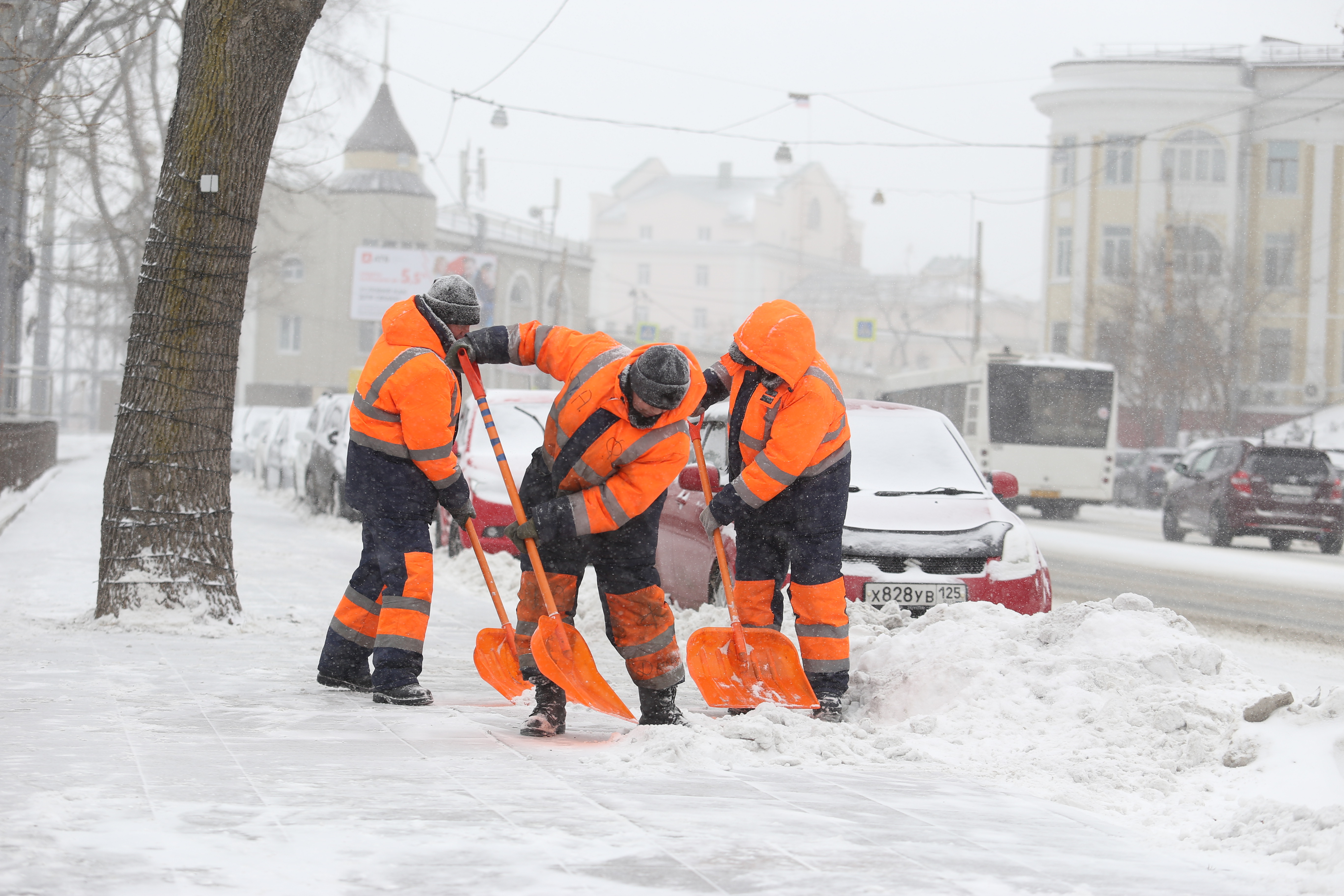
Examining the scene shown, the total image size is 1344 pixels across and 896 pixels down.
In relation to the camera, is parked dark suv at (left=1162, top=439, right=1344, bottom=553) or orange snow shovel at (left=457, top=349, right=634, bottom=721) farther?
parked dark suv at (left=1162, top=439, right=1344, bottom=553)

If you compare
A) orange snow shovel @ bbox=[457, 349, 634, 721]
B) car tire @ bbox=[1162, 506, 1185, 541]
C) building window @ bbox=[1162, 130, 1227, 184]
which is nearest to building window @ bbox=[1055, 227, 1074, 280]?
building window @ bbox=[1162, 130, 1227, 184]

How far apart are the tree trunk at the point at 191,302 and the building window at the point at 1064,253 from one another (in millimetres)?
46850

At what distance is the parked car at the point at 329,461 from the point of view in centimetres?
1634

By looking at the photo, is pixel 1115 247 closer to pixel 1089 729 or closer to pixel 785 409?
pixel 785 409

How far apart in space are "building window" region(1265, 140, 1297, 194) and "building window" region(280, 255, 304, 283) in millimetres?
36582

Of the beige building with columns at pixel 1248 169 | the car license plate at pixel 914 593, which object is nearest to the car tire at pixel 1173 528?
the car license plate at pixel 914 593

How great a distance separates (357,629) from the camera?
586 cm

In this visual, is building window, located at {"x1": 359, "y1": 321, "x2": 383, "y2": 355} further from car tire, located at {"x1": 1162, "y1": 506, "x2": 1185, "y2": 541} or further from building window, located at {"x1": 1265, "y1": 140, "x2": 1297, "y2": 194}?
car tire, located at {"x1": 1162, "y1": 506, "x2": 1185, "y2": 541}

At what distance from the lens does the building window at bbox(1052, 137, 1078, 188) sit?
51094 millimetres

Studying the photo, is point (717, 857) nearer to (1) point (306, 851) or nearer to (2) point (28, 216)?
(1) point (306, 851)

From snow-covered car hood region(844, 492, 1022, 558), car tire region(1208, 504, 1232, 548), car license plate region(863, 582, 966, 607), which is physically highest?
snow-covered car hood region(844, 492, 1022, 558)

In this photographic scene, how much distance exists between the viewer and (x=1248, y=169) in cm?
4925

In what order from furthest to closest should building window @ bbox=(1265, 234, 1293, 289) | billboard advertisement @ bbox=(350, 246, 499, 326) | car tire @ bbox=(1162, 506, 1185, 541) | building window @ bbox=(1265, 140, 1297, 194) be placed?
1. billboard advertisement @ bbox=(350, 246, 499, 326)
2. building window @ bbox=(1265, 140, 1297, 194)
3. building window @ bbox=(1265, 234, 1293, 289)
4. car tire @ bbox=(1162, 506, 1185, 541)

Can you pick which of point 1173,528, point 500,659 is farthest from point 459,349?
→ point 1173,528
